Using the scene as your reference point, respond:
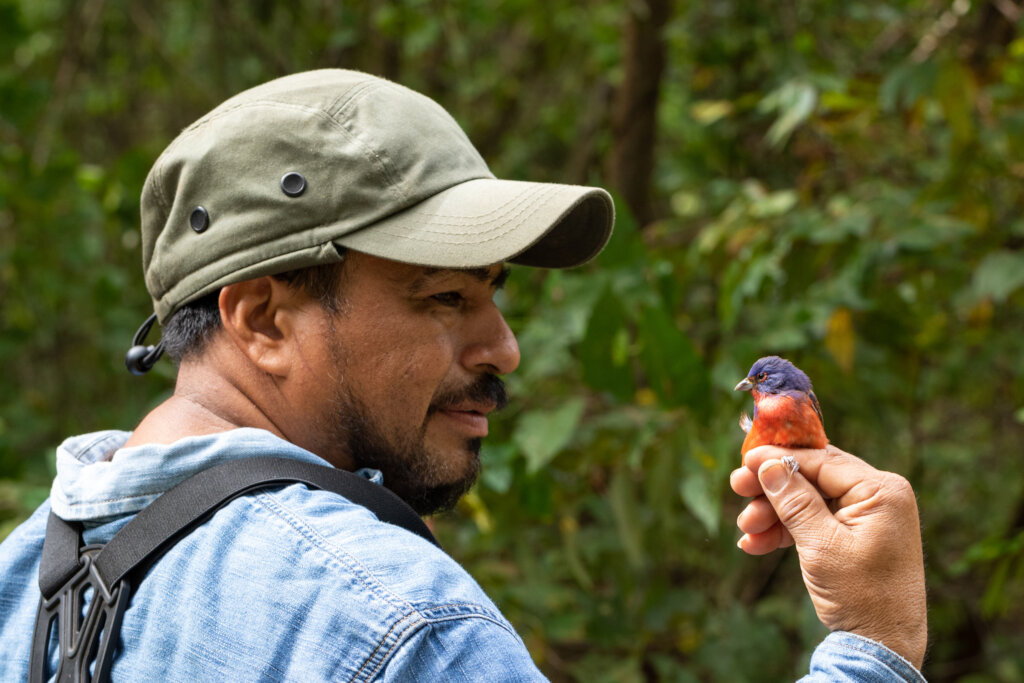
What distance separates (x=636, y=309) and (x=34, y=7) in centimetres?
455

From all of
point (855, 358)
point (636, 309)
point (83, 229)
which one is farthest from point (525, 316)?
point (83, 229)

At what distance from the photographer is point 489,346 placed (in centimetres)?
155

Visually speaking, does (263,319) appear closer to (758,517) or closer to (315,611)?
(315,611)

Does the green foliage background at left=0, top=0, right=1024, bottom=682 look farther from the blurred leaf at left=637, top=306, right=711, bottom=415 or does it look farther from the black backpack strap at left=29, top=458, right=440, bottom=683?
the black backpack strap at left=29, top=458, right=440, bottom=683

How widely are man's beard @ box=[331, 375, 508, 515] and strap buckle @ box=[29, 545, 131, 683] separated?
429 mm

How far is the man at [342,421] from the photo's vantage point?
3.38ft

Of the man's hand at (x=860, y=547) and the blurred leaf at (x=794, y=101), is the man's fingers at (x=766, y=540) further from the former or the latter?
the blurred leaf at (x=794, y=101)

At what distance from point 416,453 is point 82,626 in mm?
562

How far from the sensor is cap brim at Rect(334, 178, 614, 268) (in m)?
1.36

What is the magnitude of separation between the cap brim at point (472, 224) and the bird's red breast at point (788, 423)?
1.35ft

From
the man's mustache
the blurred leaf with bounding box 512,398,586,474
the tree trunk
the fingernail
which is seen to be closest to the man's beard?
the man's mustache

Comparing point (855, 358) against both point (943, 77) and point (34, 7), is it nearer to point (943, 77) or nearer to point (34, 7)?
point (943, 77)

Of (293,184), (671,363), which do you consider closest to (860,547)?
(293,184)

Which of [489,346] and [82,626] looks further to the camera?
[489,346]
